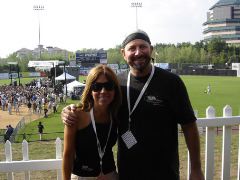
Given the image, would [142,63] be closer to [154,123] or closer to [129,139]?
[154,123]

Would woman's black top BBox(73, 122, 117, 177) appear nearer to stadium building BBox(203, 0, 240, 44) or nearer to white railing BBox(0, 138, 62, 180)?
white railing BBox(0, 138, 62, 180)

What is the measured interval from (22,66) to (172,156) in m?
131

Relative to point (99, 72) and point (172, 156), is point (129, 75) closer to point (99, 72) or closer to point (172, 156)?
point (99, 72)

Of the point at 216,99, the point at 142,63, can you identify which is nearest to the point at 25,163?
the point at 142,63

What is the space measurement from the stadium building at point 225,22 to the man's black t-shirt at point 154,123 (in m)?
151

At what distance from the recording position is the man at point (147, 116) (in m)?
3.09

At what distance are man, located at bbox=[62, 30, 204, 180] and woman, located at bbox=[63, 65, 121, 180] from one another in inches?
5.3

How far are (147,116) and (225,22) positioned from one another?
156m

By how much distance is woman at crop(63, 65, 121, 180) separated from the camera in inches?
118

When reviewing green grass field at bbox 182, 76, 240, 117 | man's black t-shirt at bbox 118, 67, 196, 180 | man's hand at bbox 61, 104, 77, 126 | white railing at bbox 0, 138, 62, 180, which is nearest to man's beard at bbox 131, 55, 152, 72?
man's black t-shirt at bbox 118, 67, 196, 180

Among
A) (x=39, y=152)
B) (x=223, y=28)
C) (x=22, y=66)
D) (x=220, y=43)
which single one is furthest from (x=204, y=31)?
(x=39, y=152)

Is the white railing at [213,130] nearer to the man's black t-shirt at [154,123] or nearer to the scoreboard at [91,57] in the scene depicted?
the man's black t-shirt at [154,123]

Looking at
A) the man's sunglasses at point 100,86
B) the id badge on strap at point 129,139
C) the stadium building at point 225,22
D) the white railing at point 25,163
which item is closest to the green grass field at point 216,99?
the white railing at point 25,163

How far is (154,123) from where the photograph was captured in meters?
3.09
